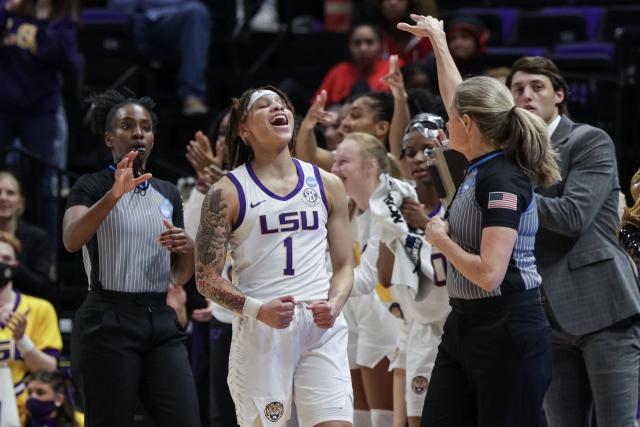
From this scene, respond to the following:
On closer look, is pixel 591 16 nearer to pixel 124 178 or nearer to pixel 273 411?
pixel 124 178

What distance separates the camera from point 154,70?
11023 mm

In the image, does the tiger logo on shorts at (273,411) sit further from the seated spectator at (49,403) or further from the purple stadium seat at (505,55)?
the purple stadium seat at (505,55)

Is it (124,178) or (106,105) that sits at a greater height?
(106,105)

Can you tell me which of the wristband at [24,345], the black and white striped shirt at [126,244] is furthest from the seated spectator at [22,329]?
the black and white striped shirt at [126,244]

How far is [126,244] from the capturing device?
16.3 feet

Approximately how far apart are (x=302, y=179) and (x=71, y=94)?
5.75 meters

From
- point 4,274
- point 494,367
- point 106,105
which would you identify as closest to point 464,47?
point 4,274

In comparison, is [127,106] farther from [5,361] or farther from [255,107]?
[5,361]

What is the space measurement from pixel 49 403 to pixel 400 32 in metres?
3.57

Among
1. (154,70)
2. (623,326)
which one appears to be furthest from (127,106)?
(154,70)

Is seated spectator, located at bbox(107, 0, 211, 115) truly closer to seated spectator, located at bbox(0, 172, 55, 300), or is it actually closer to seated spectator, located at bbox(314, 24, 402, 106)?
seated spectator, located at bbox(314, 24, 402, 106)

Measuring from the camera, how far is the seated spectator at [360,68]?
848cm

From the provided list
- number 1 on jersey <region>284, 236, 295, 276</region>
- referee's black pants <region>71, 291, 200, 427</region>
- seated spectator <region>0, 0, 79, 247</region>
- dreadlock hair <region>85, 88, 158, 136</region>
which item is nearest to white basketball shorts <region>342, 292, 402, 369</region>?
referee's black pants <region>71, 291, 200, 427</region>

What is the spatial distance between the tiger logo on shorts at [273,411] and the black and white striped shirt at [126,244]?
0.87 m
